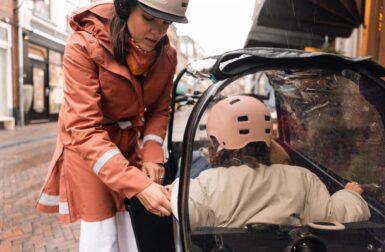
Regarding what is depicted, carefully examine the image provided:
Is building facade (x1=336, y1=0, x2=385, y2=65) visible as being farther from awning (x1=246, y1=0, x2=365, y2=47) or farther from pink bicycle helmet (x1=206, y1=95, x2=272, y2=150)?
pink bicycle helmet (x1=206, y1=95, x2=272, y2=150)

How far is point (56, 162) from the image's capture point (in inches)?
82.4

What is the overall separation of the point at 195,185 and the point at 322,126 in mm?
964

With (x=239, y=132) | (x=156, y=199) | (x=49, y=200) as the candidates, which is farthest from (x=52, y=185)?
(x=239, y=132)

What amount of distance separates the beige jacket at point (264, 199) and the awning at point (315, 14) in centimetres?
508

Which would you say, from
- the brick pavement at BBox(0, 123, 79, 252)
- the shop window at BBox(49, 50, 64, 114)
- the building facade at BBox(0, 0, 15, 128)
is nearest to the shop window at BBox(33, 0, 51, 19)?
the building facade at BBox(0, 0, 15, 128)

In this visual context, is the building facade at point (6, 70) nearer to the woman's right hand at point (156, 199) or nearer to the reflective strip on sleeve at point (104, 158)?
the reflective strip on sleeve at point (104, 158)

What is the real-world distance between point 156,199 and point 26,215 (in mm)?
3725

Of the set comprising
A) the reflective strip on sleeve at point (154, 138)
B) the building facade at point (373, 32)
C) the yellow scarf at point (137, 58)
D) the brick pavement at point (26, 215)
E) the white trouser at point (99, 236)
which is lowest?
the brick pavement at point (26, 215)

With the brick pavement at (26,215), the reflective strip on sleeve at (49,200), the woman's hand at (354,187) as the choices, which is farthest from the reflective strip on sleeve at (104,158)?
the brick pavement at (26,215)

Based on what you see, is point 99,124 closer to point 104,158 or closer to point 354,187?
point 104,158

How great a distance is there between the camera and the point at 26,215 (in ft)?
15.6

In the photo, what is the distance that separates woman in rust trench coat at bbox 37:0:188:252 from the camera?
5.67 feet

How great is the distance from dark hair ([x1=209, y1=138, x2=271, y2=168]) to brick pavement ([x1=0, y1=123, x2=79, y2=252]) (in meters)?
2.59

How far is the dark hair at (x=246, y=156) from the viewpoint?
1.72 meters
